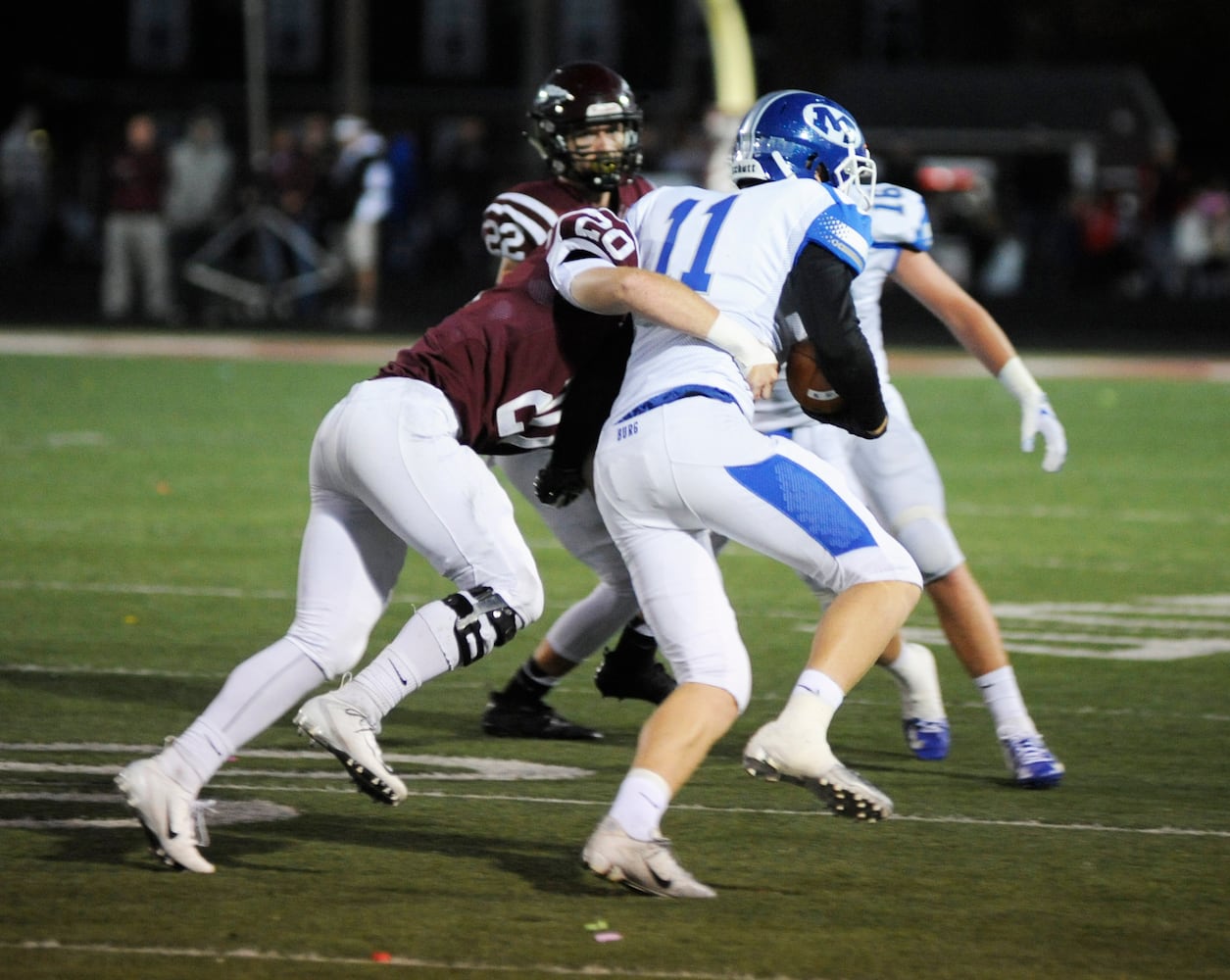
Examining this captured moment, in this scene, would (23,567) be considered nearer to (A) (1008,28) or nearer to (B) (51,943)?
(B) (51,943)

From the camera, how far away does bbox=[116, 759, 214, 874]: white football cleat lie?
15.2 feet

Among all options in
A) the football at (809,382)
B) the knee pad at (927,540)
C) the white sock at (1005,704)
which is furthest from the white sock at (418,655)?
the white sock at (1005,704)

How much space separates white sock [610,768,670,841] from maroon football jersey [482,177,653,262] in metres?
2.02

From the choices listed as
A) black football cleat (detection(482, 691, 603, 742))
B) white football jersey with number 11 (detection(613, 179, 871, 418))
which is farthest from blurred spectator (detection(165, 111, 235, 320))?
white football jersey with number 11 (detection(613, 179, 871, 418))

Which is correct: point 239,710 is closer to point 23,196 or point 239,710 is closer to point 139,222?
point 139,222

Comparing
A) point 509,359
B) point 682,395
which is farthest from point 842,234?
point 509,359

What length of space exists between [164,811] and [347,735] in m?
0.40

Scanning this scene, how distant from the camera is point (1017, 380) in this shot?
20.5 feet

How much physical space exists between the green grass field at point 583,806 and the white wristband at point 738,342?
42.6 inches

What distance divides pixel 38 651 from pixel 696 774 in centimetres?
259

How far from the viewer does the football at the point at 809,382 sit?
495 centimetres

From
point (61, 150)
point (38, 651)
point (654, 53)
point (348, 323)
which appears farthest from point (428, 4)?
point (38, 651)

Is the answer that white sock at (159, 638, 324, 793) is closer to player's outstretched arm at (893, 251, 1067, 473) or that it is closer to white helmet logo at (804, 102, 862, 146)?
white helmet logo at (804, 102, 862, 146)

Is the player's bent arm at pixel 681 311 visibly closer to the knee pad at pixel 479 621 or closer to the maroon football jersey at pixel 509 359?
the maroon football jersey at pixel 509 359
